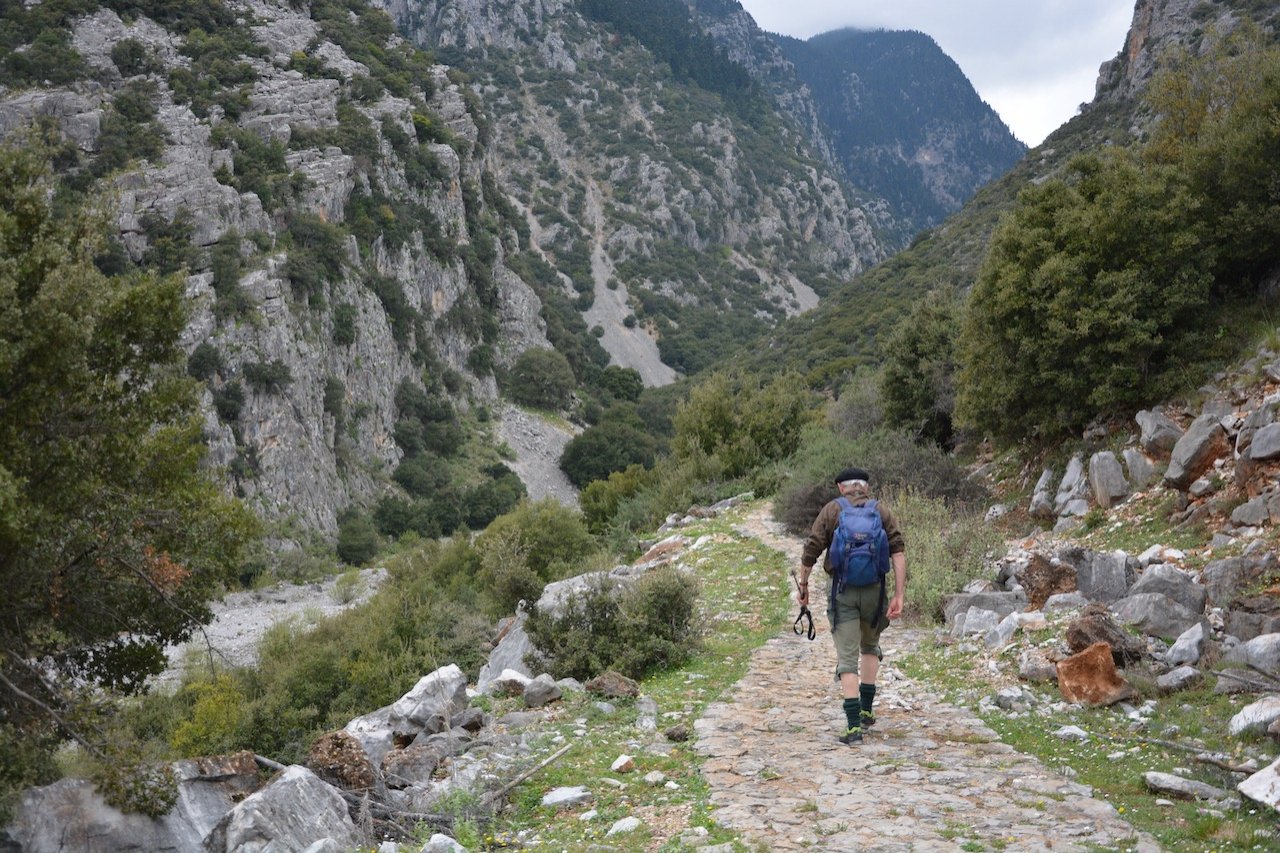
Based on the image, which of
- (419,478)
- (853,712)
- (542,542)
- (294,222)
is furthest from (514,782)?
(294,222)

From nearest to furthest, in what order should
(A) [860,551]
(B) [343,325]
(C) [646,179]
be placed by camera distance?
(A) [860,551] → (B) [343,325] → (C) [646,179]

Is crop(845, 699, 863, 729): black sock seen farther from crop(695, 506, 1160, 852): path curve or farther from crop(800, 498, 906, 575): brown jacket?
crop(800, 498, 906, 575): brown jacket

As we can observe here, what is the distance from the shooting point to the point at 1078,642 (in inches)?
256

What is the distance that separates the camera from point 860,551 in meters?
5.88

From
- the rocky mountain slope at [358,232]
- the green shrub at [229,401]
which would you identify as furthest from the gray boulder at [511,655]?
the green shrub at [229,401]

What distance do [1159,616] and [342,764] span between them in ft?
20.5

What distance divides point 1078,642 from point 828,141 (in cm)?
18326

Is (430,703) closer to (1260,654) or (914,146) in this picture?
(1260,654)

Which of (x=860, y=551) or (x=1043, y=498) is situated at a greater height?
(x=860, y=551)

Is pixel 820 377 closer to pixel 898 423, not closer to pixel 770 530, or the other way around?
pixel 898 423

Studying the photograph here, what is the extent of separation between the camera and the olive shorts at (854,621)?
591cm

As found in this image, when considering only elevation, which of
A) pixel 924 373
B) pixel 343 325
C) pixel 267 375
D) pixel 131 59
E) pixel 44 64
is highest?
pixel 131 59

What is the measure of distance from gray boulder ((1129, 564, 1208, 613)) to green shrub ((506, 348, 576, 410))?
5998 cm

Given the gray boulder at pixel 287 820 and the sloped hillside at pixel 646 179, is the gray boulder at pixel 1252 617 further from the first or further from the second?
the sloped hillside at pixel 646 179
